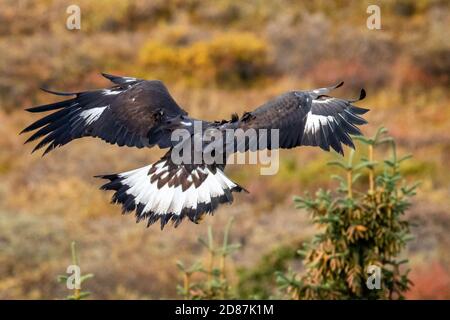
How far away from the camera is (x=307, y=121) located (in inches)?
328

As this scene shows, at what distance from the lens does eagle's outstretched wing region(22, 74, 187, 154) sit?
27.9 feet

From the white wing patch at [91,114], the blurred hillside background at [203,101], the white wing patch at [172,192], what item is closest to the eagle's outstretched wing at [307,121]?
the white wing patch at [172,192]

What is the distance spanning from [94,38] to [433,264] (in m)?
19.4

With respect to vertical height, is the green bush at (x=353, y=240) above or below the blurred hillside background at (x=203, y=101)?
below

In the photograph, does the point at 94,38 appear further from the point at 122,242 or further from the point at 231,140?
the point at 231,140

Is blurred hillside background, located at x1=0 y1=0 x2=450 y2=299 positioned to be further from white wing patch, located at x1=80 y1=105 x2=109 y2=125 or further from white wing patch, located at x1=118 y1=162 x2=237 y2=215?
white wing patch, located at x1=118 y1=162 x2=237 y2=215

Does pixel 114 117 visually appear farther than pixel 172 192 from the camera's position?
Yes

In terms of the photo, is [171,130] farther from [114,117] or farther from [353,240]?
[353,240]

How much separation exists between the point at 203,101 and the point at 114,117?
67.1 feet

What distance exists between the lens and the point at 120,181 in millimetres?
8148

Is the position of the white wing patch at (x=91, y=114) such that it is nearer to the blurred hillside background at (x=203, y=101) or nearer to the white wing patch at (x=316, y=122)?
the white wing patch at (x=316, y=122)

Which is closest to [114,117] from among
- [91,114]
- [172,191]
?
[91,114]

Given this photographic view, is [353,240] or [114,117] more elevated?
[114,117]

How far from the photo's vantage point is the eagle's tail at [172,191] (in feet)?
25.8
